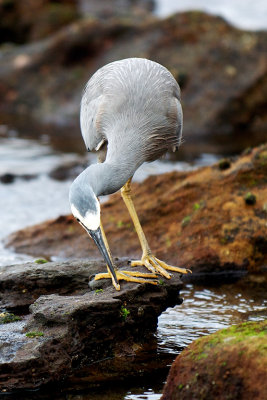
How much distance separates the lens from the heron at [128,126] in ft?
20.3

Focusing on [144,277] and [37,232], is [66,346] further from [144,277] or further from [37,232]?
[37,232]

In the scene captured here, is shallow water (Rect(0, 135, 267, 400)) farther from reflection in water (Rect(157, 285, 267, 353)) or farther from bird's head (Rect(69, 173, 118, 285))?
bird's head (Rect(69, 173, 118, 285))

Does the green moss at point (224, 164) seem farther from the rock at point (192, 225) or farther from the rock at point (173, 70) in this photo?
the rock at point (173, 70)

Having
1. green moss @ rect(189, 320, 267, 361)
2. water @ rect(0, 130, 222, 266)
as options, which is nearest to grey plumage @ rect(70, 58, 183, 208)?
green moss @ rect(189, 320, 267, 361)

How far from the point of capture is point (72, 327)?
5777 millimetres

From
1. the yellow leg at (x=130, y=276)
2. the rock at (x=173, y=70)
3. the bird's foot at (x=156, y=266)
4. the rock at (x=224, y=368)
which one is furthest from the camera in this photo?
the rock at (x=173, y=70)

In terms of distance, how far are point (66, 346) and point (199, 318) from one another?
176cm

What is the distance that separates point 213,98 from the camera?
16688 millimetres

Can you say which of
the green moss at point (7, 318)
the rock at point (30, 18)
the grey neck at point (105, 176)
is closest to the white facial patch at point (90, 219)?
the grey neck at point (105, 176)

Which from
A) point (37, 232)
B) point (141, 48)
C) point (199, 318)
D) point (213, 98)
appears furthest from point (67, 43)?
point (199, 318)

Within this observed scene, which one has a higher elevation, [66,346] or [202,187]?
[202,187]

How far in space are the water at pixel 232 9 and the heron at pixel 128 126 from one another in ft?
68.4

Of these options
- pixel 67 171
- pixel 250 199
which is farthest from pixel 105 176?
pixel 67 171

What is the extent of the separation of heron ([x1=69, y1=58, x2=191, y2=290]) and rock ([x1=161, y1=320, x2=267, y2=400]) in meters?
1.19
